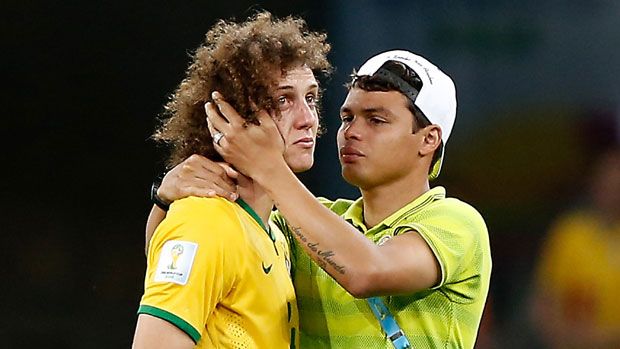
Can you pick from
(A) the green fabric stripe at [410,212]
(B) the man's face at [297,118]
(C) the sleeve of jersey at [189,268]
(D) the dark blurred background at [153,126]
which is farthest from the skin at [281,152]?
(D) the dark blurred background at [153,126]

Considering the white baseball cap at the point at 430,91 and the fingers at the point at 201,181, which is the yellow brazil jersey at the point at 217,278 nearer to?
the fingers at the point at 201,181

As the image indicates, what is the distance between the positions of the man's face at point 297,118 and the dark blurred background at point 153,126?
189 centimetres

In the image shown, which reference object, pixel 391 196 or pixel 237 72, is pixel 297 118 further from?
pixel 391 196

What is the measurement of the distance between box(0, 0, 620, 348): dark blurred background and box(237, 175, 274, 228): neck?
186 centimetres

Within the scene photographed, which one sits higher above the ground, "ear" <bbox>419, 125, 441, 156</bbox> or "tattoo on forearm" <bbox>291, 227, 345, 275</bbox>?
"ear" <bbox>419, 125, 441, 156</bbox>

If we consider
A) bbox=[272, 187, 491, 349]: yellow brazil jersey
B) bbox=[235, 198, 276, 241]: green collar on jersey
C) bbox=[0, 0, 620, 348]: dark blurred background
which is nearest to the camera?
bbox=[235, 198, 276, 241]: green collar on jersey

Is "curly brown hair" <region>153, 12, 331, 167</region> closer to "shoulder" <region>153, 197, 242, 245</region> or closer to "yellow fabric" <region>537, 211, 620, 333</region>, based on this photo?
"shoulder" <region>153, 197, 242, 245</region>

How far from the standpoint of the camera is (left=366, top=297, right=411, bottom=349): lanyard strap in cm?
251

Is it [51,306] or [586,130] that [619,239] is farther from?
[51,306]

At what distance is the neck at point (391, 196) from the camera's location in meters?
2.76

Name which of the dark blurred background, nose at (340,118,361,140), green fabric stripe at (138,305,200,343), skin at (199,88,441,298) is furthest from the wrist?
the dark blurred background

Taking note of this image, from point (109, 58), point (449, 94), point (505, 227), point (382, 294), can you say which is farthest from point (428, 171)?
point (109, 58)

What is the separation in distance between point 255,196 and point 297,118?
8.1 inches

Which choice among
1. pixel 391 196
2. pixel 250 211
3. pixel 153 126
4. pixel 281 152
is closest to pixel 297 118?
pixel 281 152
